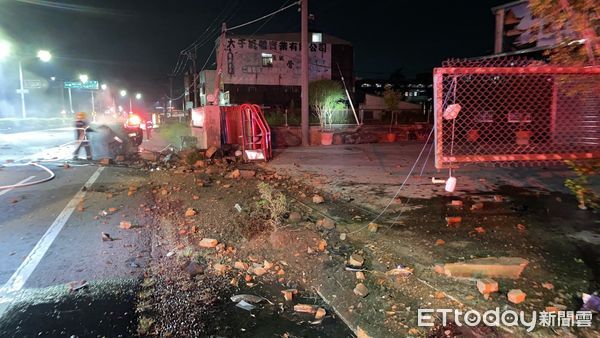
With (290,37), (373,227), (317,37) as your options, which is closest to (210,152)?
(373,227)

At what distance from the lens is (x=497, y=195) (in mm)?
7785

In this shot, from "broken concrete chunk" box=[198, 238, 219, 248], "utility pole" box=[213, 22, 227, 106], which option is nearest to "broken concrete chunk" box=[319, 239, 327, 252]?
"broken concrete chunk" box=[198, 238, 219, 248]

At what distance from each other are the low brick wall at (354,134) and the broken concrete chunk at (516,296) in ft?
49.7

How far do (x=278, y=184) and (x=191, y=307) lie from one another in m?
5.92

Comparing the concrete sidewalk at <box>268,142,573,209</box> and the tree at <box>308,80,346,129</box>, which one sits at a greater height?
the tree at <box>308,80,346,129</box>

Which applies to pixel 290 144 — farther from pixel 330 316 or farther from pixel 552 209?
pixel 330 316

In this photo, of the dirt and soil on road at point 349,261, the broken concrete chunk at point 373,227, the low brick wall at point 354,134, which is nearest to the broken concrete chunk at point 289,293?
the dirt and soil on road at point 349,261

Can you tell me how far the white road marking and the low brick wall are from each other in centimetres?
1138

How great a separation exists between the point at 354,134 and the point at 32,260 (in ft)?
53.1

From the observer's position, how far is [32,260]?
5238mm

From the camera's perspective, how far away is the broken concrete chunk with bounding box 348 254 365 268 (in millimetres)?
4777

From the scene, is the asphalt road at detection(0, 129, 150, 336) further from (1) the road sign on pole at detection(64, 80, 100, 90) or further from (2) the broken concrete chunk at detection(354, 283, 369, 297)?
(1) the road sign on pole at detection(64, 80, 100, 90)

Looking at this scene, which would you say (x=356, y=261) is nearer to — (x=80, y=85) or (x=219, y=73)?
(x=219, y=73)

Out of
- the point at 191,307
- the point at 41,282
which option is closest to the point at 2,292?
the point at 41,282
